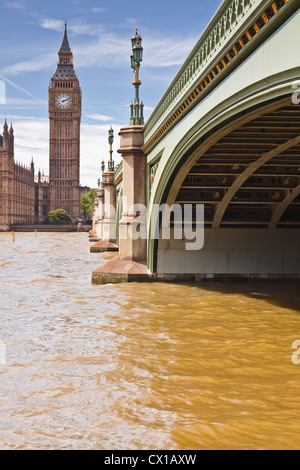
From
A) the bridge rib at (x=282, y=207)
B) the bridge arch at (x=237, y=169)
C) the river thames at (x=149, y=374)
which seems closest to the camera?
the river thames at (x=149, y=374)

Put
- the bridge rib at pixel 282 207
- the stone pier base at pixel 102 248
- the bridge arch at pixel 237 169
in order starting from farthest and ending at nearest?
the stone pier base at pixel 102 248
the bridge rib at pixel 282 207
the bridge arch at pixel 237 169

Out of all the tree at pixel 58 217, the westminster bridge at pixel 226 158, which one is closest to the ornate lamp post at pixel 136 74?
the westminster bridge at pixel 226 158

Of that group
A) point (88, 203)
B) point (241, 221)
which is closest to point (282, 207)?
point (241, 221)

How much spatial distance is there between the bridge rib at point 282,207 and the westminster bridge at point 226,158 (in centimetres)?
3

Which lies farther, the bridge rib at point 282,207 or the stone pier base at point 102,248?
the stone pier base at point 102,248

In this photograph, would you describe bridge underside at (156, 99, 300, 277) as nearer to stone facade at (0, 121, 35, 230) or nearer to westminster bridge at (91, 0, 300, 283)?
westminster bridge at (91, 0, 300, 283)

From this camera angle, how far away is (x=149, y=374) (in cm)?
642

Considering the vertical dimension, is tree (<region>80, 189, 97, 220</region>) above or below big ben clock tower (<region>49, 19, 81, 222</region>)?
below

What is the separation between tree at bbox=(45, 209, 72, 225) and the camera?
129275 mm

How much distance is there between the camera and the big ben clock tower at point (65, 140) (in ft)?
459

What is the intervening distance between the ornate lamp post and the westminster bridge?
0.74ft

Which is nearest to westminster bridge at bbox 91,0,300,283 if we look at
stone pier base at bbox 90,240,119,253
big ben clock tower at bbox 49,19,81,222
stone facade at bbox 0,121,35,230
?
stone pier base at bbox 90,240,119,253

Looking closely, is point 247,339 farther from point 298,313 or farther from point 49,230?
point 49,230

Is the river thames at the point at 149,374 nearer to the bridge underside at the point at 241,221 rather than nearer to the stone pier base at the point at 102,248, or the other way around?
the bridge underside at the point at 241,221
